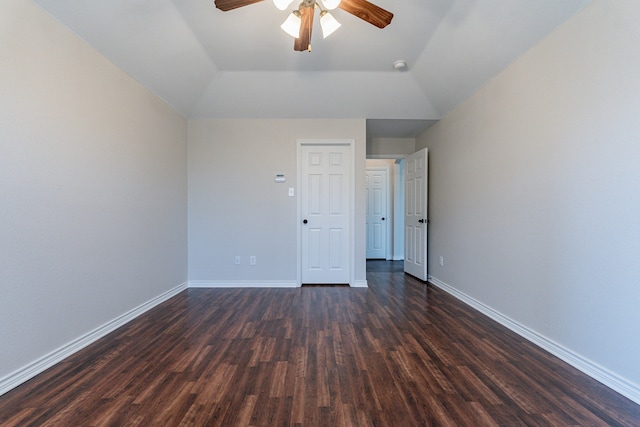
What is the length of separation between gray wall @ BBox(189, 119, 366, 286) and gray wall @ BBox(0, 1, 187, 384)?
764mm

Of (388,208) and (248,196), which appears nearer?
(248,196)

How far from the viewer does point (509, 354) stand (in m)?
1.87

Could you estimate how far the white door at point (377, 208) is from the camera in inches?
231

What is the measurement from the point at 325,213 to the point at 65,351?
281cm

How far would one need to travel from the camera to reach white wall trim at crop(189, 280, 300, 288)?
354 cm

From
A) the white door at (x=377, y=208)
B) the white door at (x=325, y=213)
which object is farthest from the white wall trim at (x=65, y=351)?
the white door at (x=377, y=208)

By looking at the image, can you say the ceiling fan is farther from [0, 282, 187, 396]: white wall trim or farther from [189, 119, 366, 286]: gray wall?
[0, 282, 187, 396]: white wall trim

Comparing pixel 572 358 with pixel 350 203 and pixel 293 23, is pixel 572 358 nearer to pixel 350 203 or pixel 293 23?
pixel 350 203

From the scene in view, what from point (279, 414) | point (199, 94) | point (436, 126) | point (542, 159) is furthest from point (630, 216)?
point (199, 94)

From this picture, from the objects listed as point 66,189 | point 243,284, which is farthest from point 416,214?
point 66,189

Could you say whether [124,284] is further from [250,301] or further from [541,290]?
[541,290]

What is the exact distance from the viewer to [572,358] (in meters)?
1.75

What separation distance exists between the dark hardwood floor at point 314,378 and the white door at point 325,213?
3.85 feet

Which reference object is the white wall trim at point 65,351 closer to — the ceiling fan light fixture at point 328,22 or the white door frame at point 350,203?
the white door frame at point 350,203
